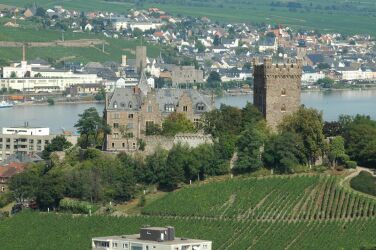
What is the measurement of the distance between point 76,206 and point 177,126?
3.91m

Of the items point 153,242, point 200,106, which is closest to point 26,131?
point 200,106

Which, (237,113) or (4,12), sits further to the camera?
(4,12)

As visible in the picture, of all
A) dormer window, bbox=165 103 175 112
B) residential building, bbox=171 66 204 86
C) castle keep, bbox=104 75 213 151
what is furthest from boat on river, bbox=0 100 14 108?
dormer window, bbox=165 103 175 112

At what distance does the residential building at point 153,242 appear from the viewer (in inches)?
1161

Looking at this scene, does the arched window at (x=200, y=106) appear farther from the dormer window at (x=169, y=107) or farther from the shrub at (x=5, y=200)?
the shrub at (x=5, y=200)

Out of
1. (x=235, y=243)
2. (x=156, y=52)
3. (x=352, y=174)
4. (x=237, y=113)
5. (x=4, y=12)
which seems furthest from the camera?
(x=4, y=12)

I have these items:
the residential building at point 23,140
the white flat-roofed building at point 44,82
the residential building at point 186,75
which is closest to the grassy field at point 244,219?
the residential building at point 23,140

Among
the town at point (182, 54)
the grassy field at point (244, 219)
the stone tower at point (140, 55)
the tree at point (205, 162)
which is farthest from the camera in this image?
the stone tower at point (140, 55)

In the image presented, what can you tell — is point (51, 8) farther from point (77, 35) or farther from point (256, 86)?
point (256, 86)

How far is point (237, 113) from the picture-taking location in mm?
43625

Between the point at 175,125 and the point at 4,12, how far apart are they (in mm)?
78915

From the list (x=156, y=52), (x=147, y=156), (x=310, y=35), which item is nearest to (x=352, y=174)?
(x=147, y=156)

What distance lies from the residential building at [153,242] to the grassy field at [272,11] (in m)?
104

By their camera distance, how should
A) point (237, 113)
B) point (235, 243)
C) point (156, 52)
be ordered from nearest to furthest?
point (235, 243) < point (237, 113) < point (156, 52)
